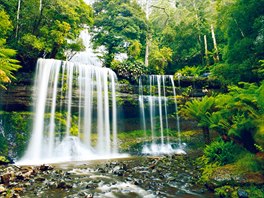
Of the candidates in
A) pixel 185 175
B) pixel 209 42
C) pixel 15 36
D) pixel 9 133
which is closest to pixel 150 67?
pixel 209 42

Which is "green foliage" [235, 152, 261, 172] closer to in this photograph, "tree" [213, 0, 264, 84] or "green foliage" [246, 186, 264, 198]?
"green foliage" [246, 186, 264, 198]

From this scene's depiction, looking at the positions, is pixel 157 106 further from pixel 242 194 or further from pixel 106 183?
pixel 242 194

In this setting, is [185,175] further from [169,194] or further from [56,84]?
[56,84]

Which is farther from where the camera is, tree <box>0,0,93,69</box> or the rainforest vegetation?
tree <box>0,0,93,69</box>

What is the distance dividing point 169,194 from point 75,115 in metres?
10.2

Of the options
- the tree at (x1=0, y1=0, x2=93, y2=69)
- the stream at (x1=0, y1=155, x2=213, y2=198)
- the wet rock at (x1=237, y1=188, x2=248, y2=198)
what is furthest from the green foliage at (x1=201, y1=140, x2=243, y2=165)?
the tree at (x1=0, y1=0, x2=93, y2=69)

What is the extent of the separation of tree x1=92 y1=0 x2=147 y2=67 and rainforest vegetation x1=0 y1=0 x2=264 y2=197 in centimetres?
9

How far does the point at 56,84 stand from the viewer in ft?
46.2

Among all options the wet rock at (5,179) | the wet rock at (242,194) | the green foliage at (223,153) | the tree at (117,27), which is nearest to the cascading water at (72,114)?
the tree at (117,27)

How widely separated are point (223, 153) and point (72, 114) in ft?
32.4

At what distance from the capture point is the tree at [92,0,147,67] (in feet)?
69.3

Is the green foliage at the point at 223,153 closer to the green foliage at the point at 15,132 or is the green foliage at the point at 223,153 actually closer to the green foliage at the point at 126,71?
the green foliage at the point at 15,132

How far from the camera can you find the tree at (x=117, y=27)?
21.1 metres

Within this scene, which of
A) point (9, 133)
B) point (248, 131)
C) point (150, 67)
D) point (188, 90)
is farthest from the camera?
point (150, 67)
